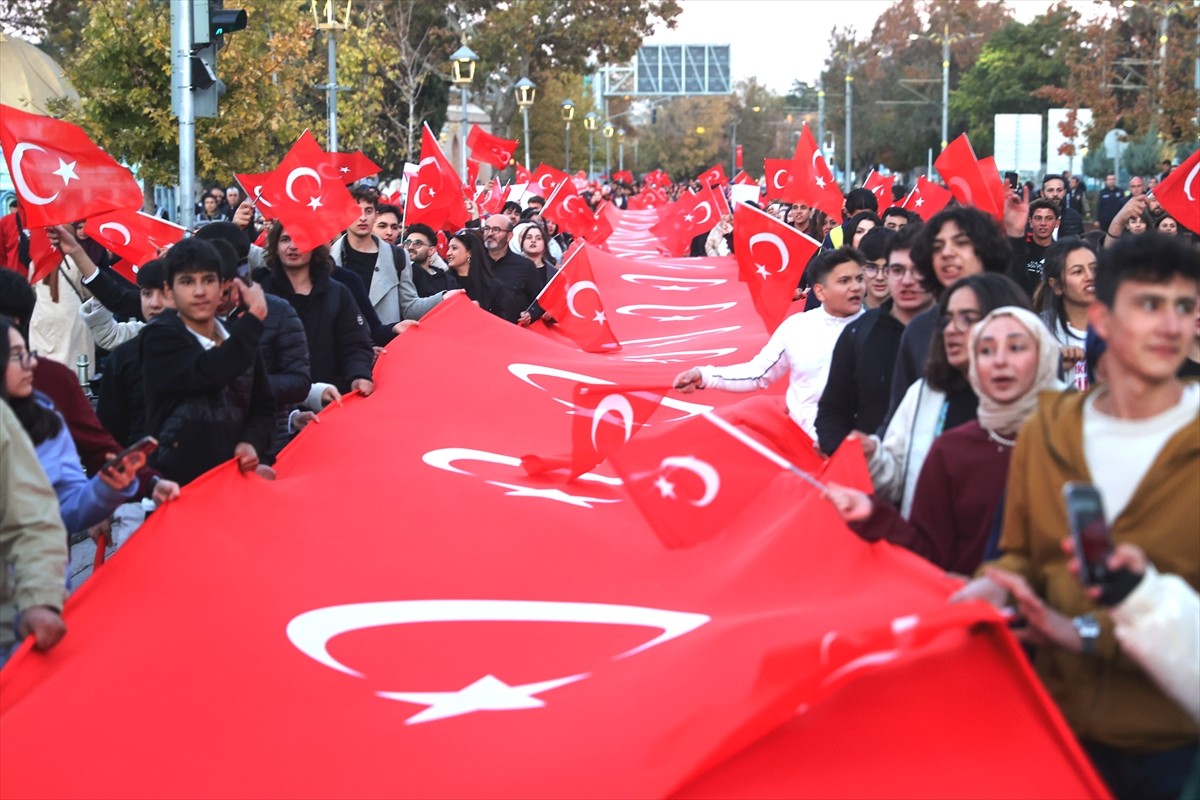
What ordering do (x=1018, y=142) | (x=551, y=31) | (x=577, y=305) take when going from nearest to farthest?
(x=577, y=305) < (x=1018, y=142) < (x=551, y=31)

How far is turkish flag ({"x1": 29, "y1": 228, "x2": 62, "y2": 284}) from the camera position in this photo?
10383 millimetres

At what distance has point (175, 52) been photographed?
12492 mm

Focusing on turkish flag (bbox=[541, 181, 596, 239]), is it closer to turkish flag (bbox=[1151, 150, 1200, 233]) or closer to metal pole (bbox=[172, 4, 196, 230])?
metal pole (bbox=[172, 4, 196, 230])

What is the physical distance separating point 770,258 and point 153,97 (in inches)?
366

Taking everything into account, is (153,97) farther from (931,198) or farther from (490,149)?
(490,149)

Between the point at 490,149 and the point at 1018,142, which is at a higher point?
the point at 1018,142

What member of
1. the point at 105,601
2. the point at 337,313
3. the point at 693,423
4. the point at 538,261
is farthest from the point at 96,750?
the point at 538,261

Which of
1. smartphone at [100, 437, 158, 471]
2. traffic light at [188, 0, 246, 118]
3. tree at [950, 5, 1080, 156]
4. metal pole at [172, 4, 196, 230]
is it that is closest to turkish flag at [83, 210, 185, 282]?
metal pole at [172, 4, 196, 230]

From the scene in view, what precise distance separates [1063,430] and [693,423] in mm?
1429

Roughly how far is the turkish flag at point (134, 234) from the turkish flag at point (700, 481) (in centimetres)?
710

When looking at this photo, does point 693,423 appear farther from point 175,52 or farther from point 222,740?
point 175,52

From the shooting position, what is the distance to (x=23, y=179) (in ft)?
31.0

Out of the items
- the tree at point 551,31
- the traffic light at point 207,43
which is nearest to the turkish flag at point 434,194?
the traffic light at point 207,43

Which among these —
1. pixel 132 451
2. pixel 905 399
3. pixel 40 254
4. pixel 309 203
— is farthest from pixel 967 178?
pixel 132 451
